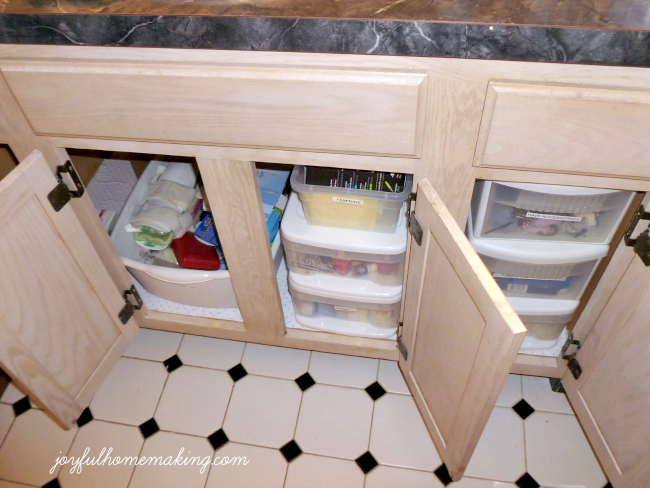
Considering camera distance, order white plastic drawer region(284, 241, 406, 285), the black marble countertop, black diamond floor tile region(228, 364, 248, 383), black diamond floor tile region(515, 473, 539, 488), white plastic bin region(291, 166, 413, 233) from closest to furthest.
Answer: the black marble countertop, white plastic bin region(291, 166, 413, 233), white plastic drawer region(284, 241, 406, 285), black diamond floor tile region(515, 473, 539, 488), black diamond floor tile region(228, 364, 248, 383)

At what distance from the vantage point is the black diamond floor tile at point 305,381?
147 centimetres

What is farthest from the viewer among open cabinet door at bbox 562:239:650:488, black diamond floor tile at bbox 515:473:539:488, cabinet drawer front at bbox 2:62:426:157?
black diamond floor tile at bbox 515:473:539:488

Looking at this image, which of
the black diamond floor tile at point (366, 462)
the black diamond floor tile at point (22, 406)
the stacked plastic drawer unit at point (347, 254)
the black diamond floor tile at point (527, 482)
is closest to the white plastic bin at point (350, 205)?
the stacked plastic drawer unit at point (347, 254)

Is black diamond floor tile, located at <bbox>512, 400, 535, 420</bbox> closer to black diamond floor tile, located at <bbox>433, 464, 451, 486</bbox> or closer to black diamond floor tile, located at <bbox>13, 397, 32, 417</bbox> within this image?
black diamond floor tile, located at <bbox>433, 464, 451, 486</bbox>

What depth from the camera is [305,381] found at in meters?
1.49

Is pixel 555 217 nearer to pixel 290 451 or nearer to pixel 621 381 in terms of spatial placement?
pixel 621 381

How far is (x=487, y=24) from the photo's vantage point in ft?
2.26

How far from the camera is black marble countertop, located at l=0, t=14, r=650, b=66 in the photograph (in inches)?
27.0

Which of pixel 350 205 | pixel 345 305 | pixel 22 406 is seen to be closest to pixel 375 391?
pixel 345 305

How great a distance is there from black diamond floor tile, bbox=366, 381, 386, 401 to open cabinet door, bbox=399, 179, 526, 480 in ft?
0.68

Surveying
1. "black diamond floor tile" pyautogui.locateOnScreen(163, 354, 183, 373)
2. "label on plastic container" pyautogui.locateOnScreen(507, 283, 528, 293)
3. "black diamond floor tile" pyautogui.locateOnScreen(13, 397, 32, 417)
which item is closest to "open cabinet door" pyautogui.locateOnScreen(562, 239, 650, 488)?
"label on plastic container" pyautogui.locateOnScreen(507, 283, 528, 293)

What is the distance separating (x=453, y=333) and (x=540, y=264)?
0.98 ft

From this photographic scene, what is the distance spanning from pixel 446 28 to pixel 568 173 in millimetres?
346

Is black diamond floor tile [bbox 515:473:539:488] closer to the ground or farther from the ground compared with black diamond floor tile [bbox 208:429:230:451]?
closer to the ground
